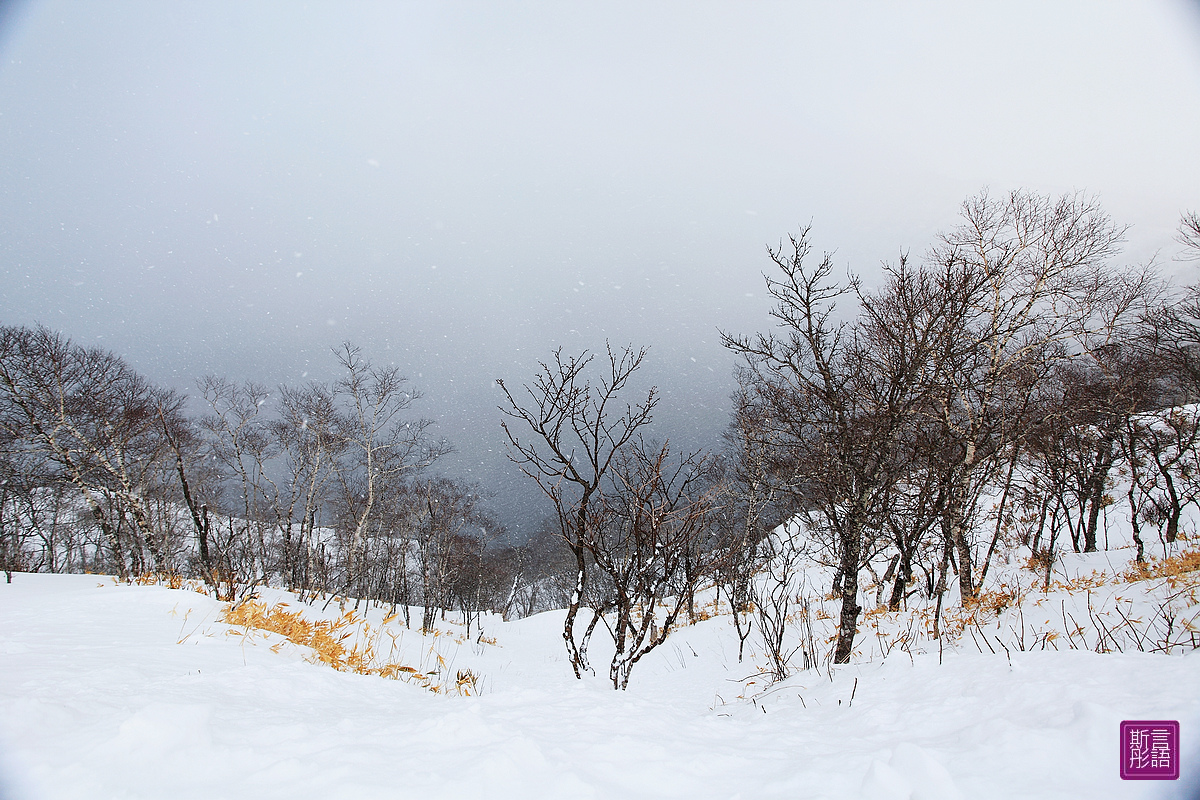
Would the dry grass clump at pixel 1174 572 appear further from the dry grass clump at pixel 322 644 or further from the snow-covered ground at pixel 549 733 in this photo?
the dry grass clump at pixel 322 644

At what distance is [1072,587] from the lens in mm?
7605

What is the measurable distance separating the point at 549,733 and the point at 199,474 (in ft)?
92.6

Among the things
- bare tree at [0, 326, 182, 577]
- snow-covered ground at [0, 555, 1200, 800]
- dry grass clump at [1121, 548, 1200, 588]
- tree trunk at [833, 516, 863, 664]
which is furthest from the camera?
bare tree at [0, 326, 182, 577]

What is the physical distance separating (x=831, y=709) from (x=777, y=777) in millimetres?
1510

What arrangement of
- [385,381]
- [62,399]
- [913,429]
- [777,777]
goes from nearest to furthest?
[777,777] < [913,429] < [62,399] < [385,381]

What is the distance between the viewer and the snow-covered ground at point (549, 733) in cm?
147

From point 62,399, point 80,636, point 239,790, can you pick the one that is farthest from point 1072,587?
point 62,399

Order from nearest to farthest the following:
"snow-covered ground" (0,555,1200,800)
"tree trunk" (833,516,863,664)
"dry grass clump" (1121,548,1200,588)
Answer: "snow-covered ground" (0,555,1200,800) → "tree trunk" (833,516,863,664) → "dry grass clump" (1121,548,1200,588)

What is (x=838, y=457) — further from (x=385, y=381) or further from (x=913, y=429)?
(x=385, y=381)

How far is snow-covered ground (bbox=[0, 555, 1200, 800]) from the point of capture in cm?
147
